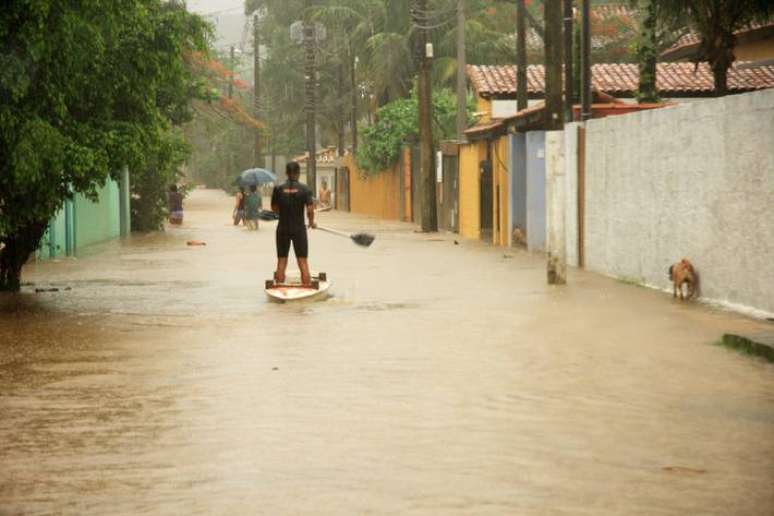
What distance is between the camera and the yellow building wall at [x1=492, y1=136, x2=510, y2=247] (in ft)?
120

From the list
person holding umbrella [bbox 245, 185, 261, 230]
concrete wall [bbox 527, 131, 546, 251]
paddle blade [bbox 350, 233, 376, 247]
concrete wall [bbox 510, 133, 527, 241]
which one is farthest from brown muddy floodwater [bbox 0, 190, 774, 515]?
person holding umbrella [bbox 245, 185, 261, 230]

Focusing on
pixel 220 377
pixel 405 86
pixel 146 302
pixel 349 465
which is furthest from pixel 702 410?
pixel 405 86

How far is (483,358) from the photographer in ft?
47.8

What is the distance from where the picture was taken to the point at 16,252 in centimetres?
2292

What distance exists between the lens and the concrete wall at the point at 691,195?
1802 cm

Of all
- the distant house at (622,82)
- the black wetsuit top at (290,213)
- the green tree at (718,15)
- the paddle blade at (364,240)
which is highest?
the distant house at (622,82)

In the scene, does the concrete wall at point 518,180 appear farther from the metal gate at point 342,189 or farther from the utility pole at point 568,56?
the metal gate at point 342,189

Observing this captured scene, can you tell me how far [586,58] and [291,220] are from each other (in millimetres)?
7396

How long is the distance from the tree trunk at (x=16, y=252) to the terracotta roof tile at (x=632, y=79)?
24789 millimetres

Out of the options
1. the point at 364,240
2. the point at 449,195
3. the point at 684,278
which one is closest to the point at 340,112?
the point at 449,195

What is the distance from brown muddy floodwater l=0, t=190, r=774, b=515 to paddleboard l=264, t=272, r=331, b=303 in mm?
314

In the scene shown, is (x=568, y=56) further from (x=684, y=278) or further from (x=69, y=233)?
(x=69, y=233)

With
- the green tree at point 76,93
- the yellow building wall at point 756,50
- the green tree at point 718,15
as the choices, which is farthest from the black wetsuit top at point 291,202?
the yellow building wall at point 756,50

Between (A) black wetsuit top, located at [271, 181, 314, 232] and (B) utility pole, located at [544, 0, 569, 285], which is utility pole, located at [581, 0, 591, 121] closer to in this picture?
(B) utility pole, located at [544, 0, 569, 285]
